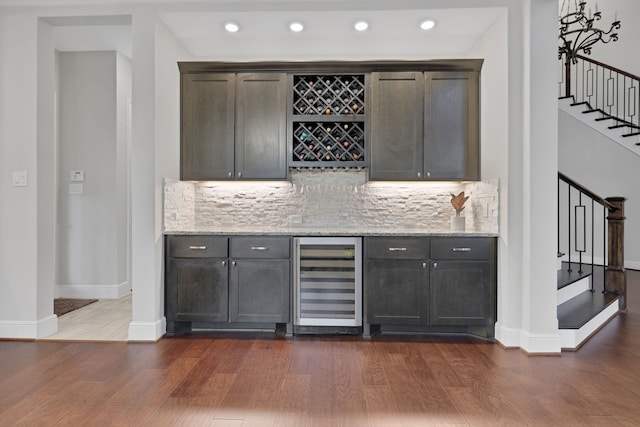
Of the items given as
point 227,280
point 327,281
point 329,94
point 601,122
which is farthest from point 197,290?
point 601,122

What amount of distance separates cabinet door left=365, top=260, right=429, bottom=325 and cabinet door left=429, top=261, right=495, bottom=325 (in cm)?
9

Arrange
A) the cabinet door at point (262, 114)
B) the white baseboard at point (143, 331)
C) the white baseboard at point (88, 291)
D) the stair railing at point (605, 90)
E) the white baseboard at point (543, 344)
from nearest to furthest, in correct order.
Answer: the white baseboard at point (543, 344)
the white baseboard at point (143, 331)
the cabinet door at point (262, 114)
the white baseboard at point (88, 291)
the stair railing at point (605, 90)

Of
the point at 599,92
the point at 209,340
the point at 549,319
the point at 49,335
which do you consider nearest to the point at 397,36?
the point at 549,319

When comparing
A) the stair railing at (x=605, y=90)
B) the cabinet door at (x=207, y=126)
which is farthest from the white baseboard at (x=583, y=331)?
the stair railing at (x=605, y=90)

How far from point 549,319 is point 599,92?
20.5 ft

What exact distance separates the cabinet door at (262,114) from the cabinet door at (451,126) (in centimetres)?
132

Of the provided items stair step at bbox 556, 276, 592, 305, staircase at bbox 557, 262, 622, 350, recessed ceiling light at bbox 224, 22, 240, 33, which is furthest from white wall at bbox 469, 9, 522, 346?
recessed ceiling light at bbox 224, 22, 240, 33

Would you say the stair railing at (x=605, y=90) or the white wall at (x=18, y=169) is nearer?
the white wall at (x=18, y=169)

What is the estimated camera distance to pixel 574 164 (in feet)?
23.7

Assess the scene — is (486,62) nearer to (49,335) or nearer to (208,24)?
(208,24)

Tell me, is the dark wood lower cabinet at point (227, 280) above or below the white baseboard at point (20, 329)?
above

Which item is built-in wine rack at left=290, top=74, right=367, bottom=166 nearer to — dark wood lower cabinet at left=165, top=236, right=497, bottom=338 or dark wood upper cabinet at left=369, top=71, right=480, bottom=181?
dark wood upper cabinet at left=369, top=71, right=480, bottom=181

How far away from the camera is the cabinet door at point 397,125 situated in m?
3.93

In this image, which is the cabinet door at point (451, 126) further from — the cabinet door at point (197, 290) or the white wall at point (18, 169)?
the white wall at point (18, 169)
